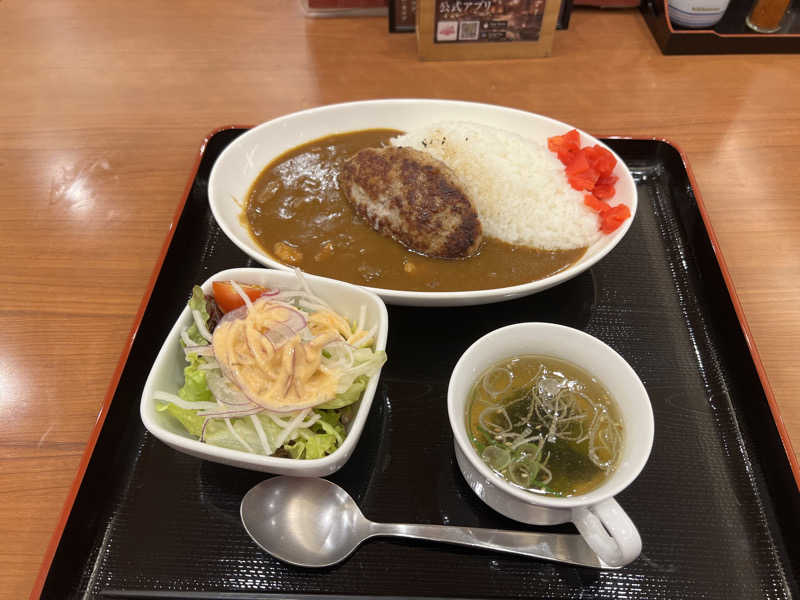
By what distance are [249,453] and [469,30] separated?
2.36m

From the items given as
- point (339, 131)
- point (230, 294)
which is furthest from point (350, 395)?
point (339, 131)

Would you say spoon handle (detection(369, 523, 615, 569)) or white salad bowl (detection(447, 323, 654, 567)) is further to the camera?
spoon handle (detection(369, 523, 615, 569))

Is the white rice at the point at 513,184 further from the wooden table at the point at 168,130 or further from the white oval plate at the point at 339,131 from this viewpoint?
the wooden table at the point at 168,130

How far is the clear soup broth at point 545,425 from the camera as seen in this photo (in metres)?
1.22

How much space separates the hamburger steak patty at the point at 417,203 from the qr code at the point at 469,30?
1.14 meters

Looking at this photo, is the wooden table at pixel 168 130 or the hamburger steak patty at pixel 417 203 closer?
the wooden table at pixel 168 130

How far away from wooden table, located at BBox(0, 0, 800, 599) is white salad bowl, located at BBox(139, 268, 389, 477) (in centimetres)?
47

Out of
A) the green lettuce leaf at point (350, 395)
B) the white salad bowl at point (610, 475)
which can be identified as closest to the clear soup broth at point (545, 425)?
the white salad bowl at point (610, 475)

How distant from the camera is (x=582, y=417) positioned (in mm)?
1311

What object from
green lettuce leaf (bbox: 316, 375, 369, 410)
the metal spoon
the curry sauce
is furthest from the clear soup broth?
the curry sauce

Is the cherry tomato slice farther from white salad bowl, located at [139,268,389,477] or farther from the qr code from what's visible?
the qr code

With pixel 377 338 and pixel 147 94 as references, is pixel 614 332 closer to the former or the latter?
pixel 377 338

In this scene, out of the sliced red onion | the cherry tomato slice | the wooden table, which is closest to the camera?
the sliced red onion

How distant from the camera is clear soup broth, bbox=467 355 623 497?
1.22 meters
